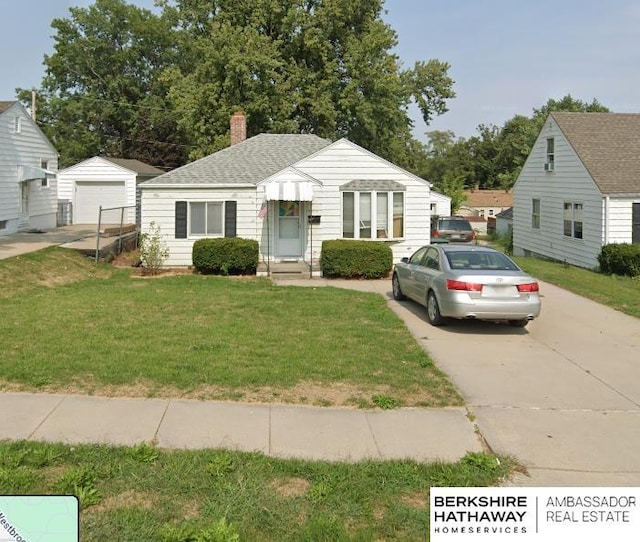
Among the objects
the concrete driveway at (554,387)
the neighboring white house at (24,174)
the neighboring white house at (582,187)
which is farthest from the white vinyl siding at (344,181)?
the neighboring white house at (24,174)

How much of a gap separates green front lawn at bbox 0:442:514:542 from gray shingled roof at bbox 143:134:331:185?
16.2 m

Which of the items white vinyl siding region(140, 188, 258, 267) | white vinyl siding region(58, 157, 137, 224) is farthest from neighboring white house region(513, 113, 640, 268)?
white vinyl siding region(58, 157, 137, 224)

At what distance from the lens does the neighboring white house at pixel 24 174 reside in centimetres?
2445

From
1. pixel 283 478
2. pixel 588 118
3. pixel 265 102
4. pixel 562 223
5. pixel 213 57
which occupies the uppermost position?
pixel 213 57

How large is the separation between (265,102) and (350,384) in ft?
96.4

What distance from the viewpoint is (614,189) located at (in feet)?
69.7

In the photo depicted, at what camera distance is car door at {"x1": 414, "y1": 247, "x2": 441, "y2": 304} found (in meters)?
11.4

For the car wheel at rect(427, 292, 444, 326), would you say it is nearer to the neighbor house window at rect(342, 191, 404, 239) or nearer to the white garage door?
the neighbor house window at rect(342, 191, 404, 239)

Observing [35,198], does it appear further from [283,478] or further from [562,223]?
[283,478]

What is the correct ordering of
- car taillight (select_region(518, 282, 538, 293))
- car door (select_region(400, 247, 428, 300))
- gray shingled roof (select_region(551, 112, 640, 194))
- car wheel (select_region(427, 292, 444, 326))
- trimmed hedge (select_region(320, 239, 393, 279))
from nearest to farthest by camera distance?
car taillight (select_region(518, 282, 538, 293)), car wheel (select_region(427, 292, 444, 326)), car door (select_region(400, 247, 428, 300)), trimmed hedge (select_region(320, 239, 393, 279)), gray shingled roof (select_region(551, 112, 640, 194))

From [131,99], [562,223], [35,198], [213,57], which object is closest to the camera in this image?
[562,223]

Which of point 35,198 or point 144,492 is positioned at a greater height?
point 35,198

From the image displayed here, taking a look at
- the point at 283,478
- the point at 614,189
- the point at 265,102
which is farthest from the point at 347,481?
the point at 265,102

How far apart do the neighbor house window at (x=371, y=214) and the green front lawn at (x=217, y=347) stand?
20.0 ft
